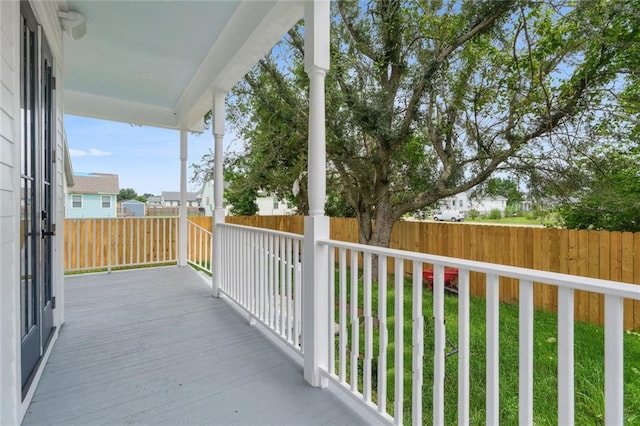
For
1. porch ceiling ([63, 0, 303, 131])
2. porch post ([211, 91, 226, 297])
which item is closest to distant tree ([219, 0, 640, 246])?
porch post ([211, 91, 226, 297])

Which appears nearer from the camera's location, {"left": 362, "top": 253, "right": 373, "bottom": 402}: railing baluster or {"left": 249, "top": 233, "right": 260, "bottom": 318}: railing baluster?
{"left": 362, "top": 253, "right": 373, "bottom": 402}: railing baluster

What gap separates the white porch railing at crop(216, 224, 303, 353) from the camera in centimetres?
247

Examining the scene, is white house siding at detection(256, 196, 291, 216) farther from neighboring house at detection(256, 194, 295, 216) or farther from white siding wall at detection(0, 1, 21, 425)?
white siding wall at detection(0, 1, 21, 425)

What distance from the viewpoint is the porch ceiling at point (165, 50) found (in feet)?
8.75

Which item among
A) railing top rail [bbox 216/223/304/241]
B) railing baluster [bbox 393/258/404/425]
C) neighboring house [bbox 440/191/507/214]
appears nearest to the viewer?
railing baluster [bbox 393/258/404/425]

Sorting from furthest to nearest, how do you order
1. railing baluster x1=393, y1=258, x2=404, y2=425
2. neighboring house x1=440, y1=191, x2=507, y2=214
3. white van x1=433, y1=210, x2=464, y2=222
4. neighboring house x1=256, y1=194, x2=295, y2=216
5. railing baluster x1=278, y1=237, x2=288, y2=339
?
1. neighboring house x1=256, y1=194, x2=295, y2=216
2. white van x1=433, y1=210, x2=464, y2=222
3. neighboring house x1=440, y1=191, x2=507, y2=214
4. railing baluster x1=278, y1=237, x2=288, y2=339
5. railing baluster x1=393, y1=258, x2=404, y2=425

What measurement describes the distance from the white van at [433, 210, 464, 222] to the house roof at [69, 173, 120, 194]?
1659 centimetres

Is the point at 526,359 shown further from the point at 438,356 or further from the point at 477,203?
the point at 477,203

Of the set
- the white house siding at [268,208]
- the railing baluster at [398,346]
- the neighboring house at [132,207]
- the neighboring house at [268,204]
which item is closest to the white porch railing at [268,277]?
the railing baluster at [398,346]

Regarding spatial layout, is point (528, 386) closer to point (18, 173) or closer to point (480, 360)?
point (480, 360)

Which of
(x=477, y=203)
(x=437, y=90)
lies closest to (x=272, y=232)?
(x=437, y=90)

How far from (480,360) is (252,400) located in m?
2.20

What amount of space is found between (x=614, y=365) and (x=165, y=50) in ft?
13.5

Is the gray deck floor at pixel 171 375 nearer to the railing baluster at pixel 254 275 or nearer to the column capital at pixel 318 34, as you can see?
the railing baluster at pixel 254 275
